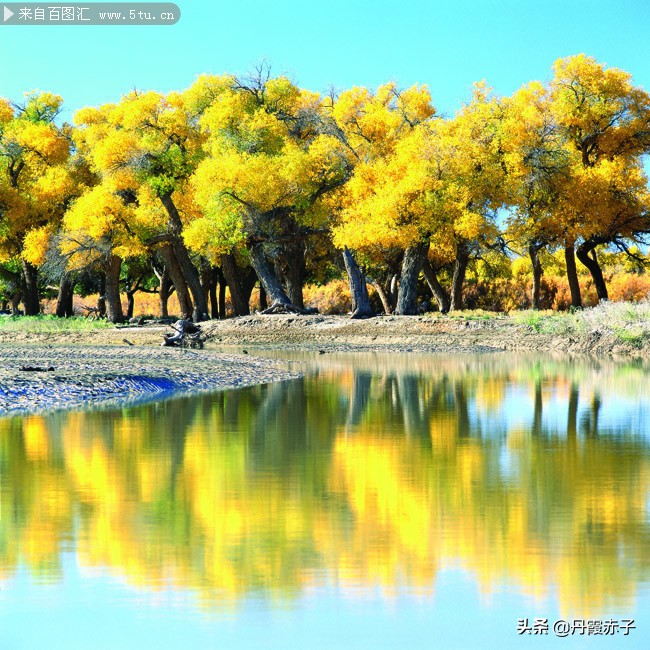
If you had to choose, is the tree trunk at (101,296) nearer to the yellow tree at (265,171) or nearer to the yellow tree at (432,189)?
the yellow tree at (265,171)

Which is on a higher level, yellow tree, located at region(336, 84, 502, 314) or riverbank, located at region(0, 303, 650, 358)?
yellow tree, located at region(336, 84, 502, 314)

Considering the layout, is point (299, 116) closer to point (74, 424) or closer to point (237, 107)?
point (237, 107)

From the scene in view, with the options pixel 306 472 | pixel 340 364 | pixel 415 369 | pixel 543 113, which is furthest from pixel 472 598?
pixel 543 113

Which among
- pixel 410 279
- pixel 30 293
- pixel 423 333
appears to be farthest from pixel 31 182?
pixel 423 333

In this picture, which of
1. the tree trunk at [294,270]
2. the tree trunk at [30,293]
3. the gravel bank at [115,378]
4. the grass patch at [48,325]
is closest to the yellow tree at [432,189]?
the tree trunk at [294,270]

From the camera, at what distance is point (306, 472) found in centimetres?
1019

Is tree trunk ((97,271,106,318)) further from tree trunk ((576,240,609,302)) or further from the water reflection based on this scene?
the water reflection

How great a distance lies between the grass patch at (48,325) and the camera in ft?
137

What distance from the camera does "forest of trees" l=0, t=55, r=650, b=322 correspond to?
41.2 metres

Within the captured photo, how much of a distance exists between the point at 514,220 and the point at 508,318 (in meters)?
6.46

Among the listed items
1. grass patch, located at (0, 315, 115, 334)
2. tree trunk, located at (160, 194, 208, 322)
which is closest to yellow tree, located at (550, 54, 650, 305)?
tree trunk, located at (160, 194, 208, 322)

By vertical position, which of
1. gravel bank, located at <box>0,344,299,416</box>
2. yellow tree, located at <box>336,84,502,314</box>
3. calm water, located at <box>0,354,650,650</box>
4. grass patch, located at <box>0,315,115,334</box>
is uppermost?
yellow tree, located at <box>336,84,502,314</box>

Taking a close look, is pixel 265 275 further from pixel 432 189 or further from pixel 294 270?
pixel 432 189

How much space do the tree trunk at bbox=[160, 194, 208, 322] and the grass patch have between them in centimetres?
445
